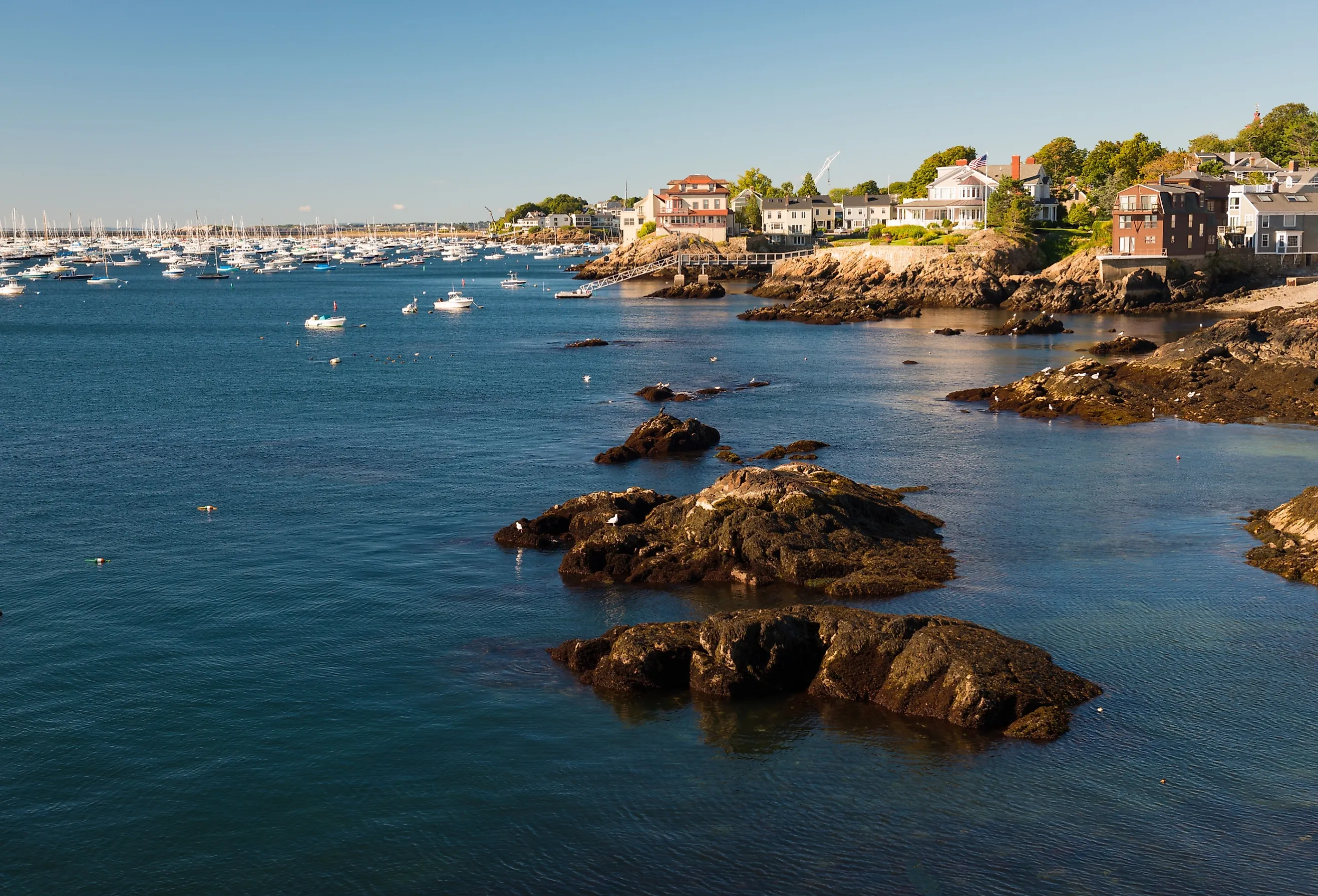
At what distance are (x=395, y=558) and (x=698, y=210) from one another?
513 ft

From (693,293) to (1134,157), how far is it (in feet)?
240

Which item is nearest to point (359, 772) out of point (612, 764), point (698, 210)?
point (612, 764)

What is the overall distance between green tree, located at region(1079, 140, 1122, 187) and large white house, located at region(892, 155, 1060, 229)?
7141 millimetres

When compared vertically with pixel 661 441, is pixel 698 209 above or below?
above

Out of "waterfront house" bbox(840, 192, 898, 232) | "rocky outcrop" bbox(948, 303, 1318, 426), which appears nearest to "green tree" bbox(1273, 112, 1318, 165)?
"waterfront house" bbox(840, 192, 898, 232)

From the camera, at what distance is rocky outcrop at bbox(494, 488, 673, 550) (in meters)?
39.9

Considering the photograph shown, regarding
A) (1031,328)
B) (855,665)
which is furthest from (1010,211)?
(855,665)

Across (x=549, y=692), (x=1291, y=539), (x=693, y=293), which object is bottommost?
(x=549, y=692)

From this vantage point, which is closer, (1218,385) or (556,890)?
(556,890)

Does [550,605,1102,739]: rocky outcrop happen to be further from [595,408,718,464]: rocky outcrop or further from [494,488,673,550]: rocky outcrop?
[595,408,718,464]: rocky outcrop

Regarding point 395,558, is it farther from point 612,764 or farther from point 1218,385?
point 1218,385

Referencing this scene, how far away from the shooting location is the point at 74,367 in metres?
91.1

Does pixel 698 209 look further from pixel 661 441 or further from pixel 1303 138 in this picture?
pixel 661 441

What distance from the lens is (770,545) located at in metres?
36.4
